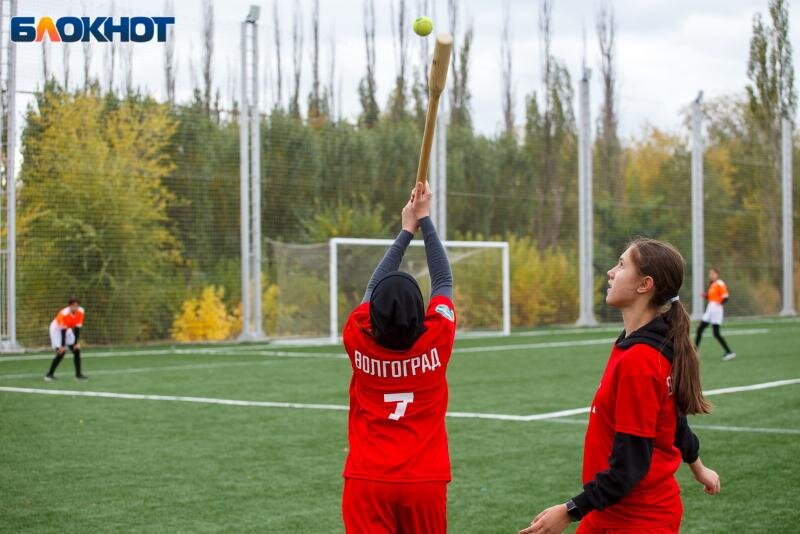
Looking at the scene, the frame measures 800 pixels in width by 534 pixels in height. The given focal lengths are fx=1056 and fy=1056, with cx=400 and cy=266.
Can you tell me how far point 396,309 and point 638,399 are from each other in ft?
2.69

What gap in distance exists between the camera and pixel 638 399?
10.6ft

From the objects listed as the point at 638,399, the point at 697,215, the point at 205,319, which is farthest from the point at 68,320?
the point at 697,215

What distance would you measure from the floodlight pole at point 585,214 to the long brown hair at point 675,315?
93.7 feet

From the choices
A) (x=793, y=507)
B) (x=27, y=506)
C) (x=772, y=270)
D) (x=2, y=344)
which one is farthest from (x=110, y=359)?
(x=772, y=270)

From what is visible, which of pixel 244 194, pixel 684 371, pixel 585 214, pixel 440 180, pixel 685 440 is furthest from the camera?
Answer: pixel 585 214

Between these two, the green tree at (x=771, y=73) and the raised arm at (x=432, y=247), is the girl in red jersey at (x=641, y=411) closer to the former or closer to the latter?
the raised arm at (x=432, y=247)

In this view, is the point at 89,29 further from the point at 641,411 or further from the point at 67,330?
the point at 641,411

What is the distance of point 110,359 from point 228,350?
3155 millimetres

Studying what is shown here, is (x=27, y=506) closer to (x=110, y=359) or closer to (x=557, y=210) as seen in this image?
(x=110, y=359)

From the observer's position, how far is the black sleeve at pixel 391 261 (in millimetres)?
3956

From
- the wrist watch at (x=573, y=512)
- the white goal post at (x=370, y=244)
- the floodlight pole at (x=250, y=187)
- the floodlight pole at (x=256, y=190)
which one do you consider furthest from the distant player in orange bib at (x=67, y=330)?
the wrist watch at (x=573, y=512)

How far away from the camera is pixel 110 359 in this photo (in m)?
20.4

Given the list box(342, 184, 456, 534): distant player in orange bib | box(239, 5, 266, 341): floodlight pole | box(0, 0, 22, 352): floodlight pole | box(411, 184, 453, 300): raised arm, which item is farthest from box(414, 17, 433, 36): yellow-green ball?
box(239, 5, 266, 341): floodlight pole

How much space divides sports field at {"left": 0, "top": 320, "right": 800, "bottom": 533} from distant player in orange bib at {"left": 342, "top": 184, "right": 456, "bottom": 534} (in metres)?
3.10
